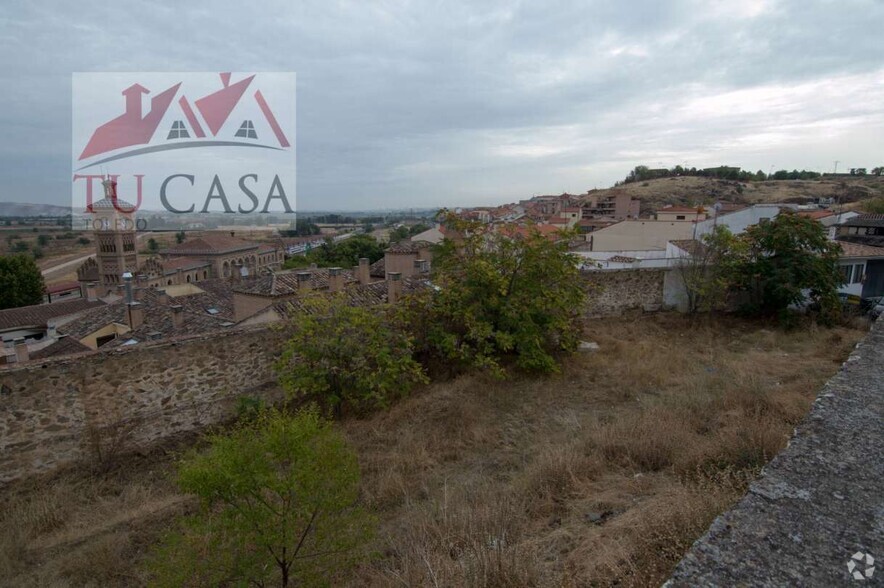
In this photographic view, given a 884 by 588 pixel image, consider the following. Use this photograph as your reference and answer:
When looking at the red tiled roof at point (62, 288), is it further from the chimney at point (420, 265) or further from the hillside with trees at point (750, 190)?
the hillside with trees at point (750, 190)

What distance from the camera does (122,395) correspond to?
20.9 feet

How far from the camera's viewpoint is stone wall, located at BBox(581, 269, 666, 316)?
12364mm

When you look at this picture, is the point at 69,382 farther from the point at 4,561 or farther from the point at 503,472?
the point at 503,472

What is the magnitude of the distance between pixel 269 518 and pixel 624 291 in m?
11.5

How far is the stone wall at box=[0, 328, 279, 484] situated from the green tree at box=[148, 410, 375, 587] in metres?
3.94

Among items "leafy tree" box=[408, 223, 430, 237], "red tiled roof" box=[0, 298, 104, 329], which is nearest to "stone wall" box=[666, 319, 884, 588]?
"red tiled roof" box=[0, 298, 104, 329]

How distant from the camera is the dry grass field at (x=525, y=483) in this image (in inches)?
118

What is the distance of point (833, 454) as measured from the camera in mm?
2641

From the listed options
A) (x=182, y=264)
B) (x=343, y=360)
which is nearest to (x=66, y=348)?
(x=343, y=360)

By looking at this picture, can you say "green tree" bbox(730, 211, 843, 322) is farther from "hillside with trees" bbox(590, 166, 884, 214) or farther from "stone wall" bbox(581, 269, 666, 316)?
"hillside with trees" bbox(590, 166, 884, 214)

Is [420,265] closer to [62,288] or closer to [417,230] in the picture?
[62,288]

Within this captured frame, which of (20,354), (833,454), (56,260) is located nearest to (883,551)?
(833,454)

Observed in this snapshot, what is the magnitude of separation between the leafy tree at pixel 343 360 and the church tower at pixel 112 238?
38.3m

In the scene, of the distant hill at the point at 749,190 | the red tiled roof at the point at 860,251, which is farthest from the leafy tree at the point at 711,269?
the distant hill at the point at 749,190
